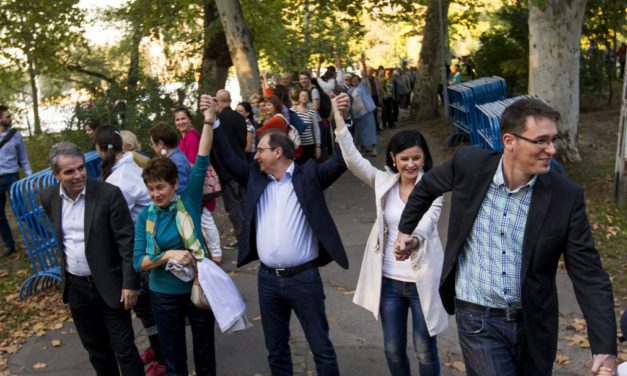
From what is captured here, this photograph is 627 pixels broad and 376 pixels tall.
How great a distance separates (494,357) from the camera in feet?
11.9

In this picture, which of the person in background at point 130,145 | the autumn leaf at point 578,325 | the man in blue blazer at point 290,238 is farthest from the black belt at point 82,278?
the autumn leaf at point 578,325

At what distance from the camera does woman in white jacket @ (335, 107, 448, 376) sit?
456 cm

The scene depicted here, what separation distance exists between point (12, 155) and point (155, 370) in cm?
538

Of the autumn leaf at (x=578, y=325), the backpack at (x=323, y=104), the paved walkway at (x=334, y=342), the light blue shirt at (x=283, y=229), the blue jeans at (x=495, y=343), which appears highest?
the backpack at (x=323, y=104)

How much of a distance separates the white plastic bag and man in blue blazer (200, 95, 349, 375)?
0.71 ft

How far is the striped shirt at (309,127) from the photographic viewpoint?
11.2 metres

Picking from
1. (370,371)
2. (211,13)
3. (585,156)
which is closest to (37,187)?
(370,371)

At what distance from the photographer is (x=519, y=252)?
3.52 metres

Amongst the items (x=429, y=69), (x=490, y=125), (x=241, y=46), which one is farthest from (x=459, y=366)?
(x=429, y=69)

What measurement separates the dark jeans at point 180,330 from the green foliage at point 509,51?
613 inches

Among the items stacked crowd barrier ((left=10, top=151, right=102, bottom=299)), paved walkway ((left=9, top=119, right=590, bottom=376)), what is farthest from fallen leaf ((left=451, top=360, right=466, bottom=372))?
stacked crowd barrier ((left=10, top=151, right=102, bottom=299))

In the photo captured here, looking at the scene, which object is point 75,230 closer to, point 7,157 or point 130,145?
point 130,145

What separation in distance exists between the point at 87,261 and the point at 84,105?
438 inches

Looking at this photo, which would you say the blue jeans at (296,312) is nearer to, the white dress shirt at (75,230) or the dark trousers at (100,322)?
the dark trousers at (100,322)
